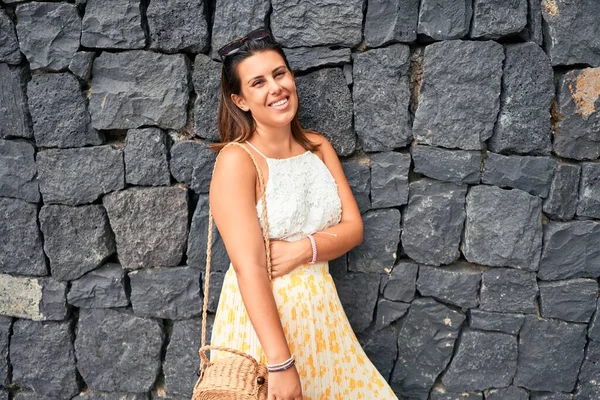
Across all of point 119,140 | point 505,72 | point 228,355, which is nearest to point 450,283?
point 505,72

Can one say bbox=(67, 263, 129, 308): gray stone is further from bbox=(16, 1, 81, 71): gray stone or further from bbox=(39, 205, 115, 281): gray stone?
bbox=(16, 1, 81, 71): gray stone

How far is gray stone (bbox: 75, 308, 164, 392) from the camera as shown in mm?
2633

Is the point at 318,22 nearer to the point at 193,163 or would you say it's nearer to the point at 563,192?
the point at 193,163

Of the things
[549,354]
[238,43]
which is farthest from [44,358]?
[549,354]

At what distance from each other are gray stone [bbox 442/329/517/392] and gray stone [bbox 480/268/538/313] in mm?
159

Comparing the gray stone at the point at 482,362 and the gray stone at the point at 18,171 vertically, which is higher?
the gray stone at the point at 18,171

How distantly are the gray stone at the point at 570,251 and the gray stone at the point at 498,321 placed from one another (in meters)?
0.25

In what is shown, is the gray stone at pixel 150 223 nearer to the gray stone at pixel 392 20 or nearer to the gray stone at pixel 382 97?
the gray stone at pixel 382 97

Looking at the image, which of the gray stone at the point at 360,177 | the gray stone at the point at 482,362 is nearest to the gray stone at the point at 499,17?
the gray stone at the point at 360,177

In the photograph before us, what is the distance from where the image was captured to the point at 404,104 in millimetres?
2355

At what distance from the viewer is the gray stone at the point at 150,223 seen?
8.18 ft

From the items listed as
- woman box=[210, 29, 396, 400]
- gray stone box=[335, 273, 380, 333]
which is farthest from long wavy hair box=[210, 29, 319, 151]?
gray stone box=[335, 273, 380, 333]

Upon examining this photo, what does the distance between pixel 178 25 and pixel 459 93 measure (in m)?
1.39

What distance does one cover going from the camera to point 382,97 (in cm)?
236
